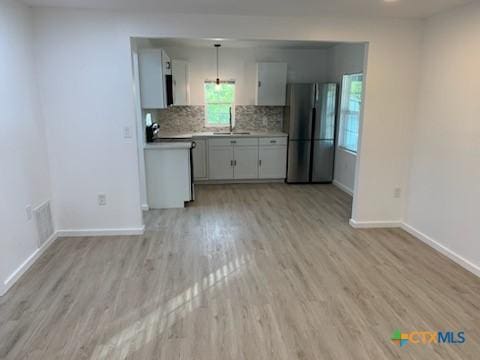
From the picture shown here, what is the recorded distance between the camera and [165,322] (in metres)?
2.48

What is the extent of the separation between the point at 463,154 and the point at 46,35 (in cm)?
416

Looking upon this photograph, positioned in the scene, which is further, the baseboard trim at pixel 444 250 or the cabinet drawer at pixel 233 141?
the cabinet drawer at pixel 233 141

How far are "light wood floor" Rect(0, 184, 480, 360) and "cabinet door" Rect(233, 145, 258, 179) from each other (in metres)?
2.19

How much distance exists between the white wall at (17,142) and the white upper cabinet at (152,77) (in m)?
1.44

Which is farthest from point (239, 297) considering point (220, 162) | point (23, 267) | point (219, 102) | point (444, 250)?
point (219, 102)

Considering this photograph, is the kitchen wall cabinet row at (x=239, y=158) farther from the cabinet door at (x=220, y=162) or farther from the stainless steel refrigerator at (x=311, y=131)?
the stainless steel refrigerator at (x=311, y=131)

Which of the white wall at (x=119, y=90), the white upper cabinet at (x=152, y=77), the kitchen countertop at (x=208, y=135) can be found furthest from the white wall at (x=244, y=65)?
the white wall at (x=119, y=90)

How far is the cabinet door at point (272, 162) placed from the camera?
6.45m

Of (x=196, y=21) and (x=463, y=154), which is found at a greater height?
(x=196, y=21)

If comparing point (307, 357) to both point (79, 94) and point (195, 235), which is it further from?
point (79, 94)

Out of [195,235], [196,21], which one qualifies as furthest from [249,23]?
[195,235]

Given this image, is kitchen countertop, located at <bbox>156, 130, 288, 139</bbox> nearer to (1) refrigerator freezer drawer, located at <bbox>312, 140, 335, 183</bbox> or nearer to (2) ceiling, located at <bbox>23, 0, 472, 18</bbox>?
(1) refrigerator freezer drawer, located at <bbox>312, 140, 335, 183</bbox>

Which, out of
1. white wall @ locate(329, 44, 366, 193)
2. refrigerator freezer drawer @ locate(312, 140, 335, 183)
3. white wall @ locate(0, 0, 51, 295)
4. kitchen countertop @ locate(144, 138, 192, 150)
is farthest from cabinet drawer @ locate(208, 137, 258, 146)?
white wall @ locate(0, 0, 51, 295)

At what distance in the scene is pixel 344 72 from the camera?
5957 mm
